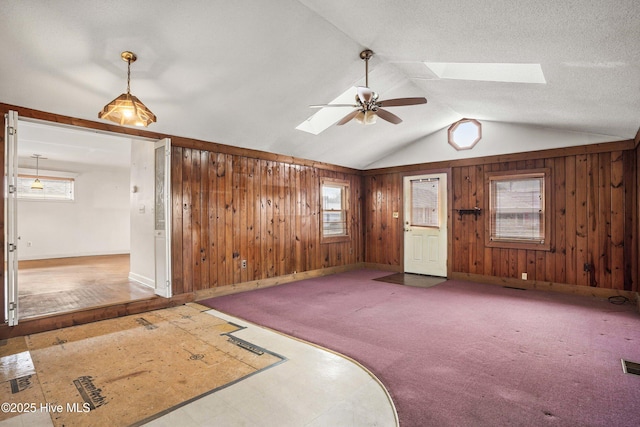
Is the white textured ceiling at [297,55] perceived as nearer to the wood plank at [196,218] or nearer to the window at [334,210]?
the wood plank at [196,218]

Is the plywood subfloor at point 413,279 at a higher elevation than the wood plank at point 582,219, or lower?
lower

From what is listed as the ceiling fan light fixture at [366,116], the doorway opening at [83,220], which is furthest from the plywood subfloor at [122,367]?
the ceiling fan light fixture at [366,116]

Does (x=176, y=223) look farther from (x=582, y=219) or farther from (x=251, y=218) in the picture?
(x=582, y=219)

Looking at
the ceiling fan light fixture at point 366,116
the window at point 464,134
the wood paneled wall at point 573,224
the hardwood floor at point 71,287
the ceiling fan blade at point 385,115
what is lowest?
the hardwood floor at point 71,287

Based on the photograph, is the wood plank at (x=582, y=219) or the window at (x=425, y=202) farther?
the window at (x=425, y=202)

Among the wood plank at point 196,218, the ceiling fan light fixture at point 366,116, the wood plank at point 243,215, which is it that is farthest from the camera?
the wood plank at point 243,215

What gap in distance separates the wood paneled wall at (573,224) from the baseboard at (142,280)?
5.45 m

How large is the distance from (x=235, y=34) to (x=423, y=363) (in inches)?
135

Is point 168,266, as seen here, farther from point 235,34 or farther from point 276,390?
point 235,34

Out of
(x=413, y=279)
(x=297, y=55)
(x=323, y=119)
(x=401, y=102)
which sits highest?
(x=297, y=55)

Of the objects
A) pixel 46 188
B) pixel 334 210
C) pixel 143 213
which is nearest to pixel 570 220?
pixel 334 210

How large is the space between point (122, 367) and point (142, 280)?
2.95 metres

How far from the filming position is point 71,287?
4.92m

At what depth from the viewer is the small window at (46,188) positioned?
795cm
